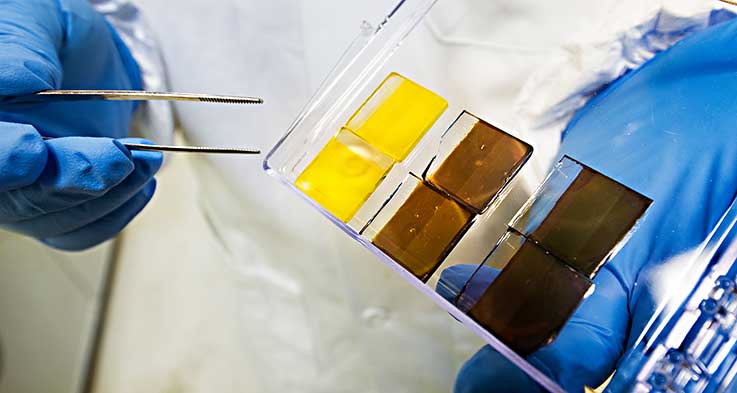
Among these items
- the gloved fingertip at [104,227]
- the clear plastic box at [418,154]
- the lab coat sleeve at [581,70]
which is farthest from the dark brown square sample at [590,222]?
the gloved fingertip at [104,227]

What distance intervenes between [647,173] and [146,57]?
893mm

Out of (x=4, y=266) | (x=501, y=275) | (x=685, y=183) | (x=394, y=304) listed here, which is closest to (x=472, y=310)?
(x=501, y=275)

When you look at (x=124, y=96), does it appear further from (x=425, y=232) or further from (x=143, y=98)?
(x=425, y=232)

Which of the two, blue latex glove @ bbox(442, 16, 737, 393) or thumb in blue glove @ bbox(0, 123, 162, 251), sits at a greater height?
blue latex glove @ bbox(442, 16, 737, 393)

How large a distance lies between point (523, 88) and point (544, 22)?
0.37 ft

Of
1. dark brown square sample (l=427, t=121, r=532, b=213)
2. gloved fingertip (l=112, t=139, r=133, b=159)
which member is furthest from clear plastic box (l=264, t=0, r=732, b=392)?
gloved fingertip (l=112, t=139, r=133, b=159)

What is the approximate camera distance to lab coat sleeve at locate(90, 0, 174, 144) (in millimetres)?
1102

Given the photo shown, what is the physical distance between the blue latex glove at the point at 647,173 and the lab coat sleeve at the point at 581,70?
2 centimetres

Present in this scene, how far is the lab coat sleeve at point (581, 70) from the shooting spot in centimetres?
85

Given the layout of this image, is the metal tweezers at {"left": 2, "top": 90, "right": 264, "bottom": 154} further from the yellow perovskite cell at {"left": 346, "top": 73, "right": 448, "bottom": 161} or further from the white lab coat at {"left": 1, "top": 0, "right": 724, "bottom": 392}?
the white lab coat at {"left": 1, "top": 0, "right": 724, "bottom": 392}

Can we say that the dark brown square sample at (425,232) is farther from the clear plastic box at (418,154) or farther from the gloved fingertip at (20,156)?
the gloved fingertip at (20,156)

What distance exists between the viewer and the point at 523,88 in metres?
0.88

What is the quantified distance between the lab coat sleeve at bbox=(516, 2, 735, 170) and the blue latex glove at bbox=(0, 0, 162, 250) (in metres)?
0.56

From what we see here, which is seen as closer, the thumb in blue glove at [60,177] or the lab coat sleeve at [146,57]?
the thumb in blue glove at [60,177]
